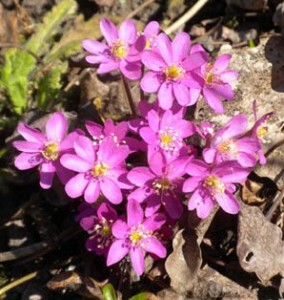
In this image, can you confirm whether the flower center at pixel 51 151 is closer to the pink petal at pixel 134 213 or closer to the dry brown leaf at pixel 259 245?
the pink petal at pixel 134 213

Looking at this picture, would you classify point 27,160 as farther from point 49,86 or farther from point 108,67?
point 49,86

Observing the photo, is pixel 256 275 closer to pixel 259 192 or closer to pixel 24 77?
pixel 259 192

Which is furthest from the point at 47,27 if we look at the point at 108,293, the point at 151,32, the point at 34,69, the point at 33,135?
the point at 108,293

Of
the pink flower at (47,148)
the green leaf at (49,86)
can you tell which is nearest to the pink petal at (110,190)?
the pink flower at (47,148)

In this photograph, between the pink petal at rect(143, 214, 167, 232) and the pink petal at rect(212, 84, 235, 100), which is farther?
the pink petal at rect(212, 84, 235, 100)

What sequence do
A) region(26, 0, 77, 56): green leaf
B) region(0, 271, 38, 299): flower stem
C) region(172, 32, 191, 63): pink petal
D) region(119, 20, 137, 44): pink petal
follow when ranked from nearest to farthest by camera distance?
region(172, 32, 191, 63): pink petal < region(119, 20, 137, 44): pink petal < region(0, 271, 38, 299): flower stem < region(26, 0, 77, 56): green leaf

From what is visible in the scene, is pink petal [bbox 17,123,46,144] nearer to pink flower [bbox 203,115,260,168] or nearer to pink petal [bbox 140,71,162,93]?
pink petal [bbox 140,71,162,93]

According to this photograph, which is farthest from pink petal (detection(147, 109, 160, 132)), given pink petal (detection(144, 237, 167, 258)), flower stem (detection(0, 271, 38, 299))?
flower stem (detection(0, 271, 38, 299))
